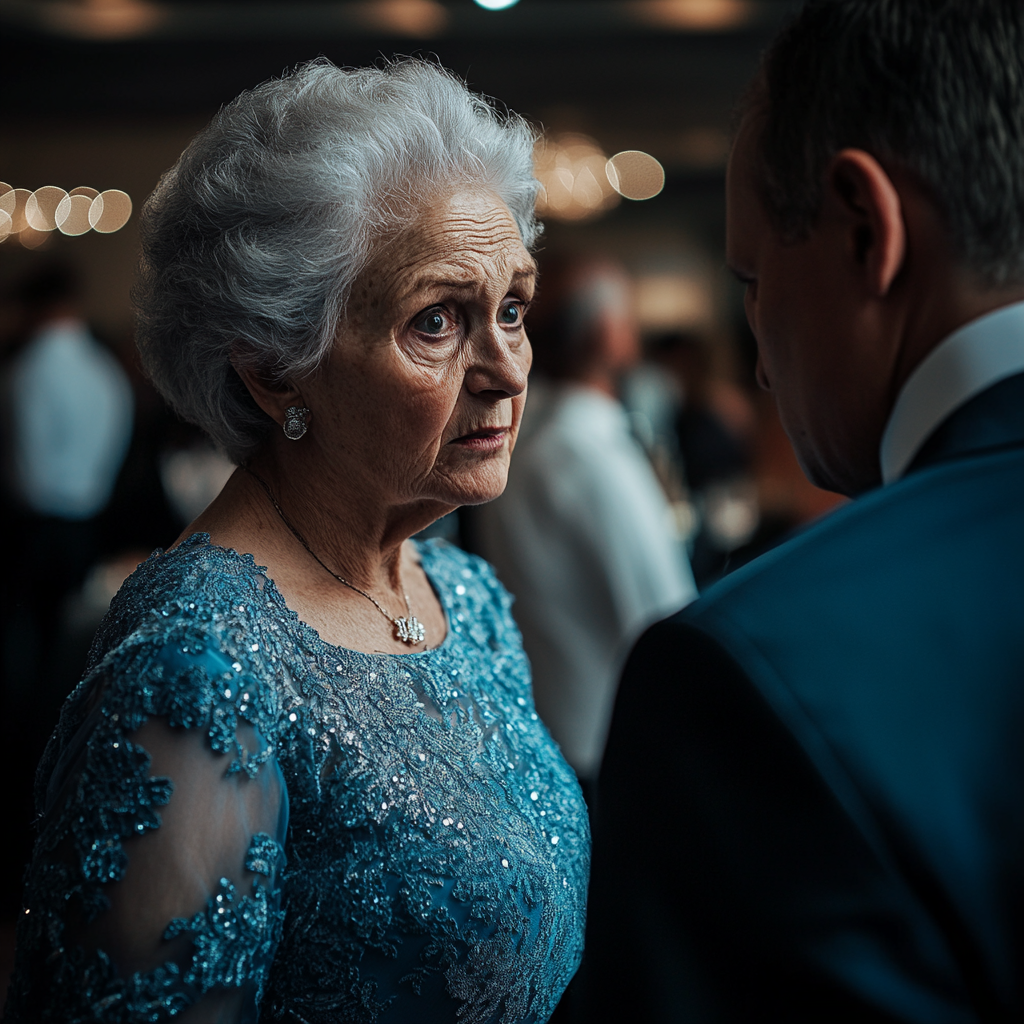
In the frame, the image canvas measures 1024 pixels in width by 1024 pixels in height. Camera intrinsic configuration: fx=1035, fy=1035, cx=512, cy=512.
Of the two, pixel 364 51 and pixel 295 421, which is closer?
pixel 295 421

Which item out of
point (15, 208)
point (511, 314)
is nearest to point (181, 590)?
point (511, 314)

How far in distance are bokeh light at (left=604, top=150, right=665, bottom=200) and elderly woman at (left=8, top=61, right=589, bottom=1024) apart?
8628 millimetres

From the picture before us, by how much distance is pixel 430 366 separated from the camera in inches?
54.5

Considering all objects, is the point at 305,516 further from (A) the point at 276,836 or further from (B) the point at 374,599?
(A) the point at 276,836

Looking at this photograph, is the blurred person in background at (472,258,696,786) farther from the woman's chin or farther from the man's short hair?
the man's short hair

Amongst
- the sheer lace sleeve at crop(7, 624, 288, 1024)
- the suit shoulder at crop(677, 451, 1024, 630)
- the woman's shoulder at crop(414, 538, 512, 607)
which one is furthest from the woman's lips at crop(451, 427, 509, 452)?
the suit shoulder at crop(677, 451, 1024, 630)

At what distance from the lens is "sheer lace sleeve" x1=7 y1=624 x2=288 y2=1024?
102 centimetres

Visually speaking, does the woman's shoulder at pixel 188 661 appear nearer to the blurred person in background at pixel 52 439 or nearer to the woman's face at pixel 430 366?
the woman's face at pixel 430 366

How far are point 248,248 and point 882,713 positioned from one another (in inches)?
38.9

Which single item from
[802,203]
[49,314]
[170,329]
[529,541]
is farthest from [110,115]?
[802,203]

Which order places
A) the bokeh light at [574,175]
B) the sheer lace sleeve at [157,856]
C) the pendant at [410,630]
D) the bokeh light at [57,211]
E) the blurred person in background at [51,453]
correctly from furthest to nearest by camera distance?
the bokeh light at [57,211]
the bokeh light at [574,175]
the blurred person in background at [51,453]
the pendant at [410,630]
the sheer lace sleeve at [157,856]

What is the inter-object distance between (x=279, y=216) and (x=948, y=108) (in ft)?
2.75

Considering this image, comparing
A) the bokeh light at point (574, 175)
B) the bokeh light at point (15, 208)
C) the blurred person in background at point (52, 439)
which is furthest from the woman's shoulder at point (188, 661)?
the bokeh light at point (15, 208)

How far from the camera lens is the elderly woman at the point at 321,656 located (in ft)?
3.45
